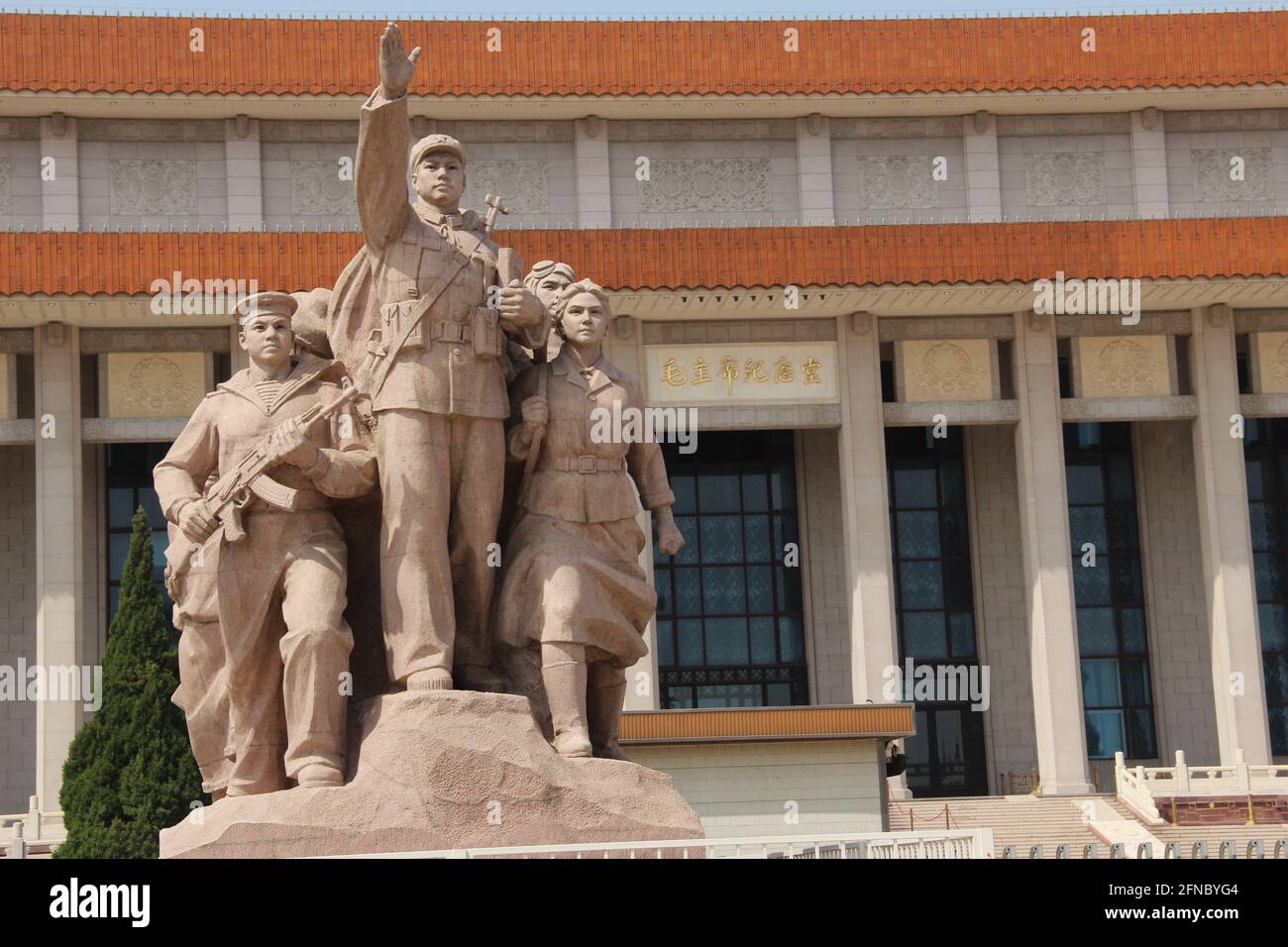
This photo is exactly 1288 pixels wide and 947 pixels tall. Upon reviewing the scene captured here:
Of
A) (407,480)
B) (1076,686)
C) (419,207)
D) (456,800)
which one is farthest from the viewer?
(1076,686)

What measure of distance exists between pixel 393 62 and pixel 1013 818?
17849 millimetres

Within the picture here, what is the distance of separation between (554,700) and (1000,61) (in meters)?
20.8

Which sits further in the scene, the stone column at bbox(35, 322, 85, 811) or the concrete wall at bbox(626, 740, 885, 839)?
the stone column at bbox(35, 322, 85, 811)

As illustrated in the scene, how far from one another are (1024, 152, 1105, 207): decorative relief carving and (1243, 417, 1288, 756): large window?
4.00 metres

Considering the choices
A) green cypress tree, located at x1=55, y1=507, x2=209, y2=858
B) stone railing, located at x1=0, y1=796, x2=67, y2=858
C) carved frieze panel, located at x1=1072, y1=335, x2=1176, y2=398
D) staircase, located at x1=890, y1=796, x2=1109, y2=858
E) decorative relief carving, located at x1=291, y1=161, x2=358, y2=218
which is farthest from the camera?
decorative relief carving, located at x1=291, y1=161, x2=358, y2=218

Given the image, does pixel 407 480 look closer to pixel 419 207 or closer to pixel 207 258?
pixel 419 207

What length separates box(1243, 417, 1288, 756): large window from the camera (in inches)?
1153

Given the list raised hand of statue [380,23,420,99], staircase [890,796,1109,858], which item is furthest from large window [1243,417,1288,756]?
raised hand of statue [380,23,420,99]

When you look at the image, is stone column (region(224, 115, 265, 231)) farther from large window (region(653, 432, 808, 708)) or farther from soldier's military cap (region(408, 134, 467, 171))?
soldier's military cap (region(408, 134, 467, 171))

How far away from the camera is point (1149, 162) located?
28781mm

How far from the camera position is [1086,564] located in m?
29.5

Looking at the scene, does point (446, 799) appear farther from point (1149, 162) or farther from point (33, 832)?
point (1149, 162)

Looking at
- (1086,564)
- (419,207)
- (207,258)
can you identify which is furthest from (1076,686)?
(419,207)

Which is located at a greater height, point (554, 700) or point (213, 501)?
point (213, 501)
